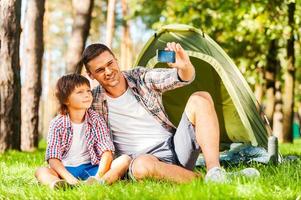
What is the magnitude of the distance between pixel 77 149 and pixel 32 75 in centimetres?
516

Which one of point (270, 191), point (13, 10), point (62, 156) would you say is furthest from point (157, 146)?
point (13, 10)

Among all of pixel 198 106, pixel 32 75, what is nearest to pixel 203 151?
pixel 198 106

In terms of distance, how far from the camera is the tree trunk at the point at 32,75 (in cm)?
902

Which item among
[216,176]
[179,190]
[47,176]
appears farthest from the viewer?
[47,176]

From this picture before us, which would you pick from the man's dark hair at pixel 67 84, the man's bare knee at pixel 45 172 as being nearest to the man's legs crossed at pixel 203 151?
the man's bare knee at pixel 45 172

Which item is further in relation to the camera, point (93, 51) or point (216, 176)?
point (93, 51)

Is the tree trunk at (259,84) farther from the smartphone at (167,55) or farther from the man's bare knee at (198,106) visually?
the smartphone at (167,55)

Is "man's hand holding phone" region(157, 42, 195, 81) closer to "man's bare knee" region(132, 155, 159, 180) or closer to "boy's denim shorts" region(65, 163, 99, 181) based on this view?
"man's bare knee" region(132, 155, 159, 180)

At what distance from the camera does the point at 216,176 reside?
151 inches

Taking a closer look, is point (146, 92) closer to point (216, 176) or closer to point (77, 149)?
point (77, 149)

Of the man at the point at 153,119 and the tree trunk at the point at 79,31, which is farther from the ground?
the tree trunk at the point at 79,31

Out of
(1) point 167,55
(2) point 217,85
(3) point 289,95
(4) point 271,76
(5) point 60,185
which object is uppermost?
(1) point 167,55

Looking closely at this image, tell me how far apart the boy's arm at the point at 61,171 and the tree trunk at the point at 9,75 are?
3.41 m

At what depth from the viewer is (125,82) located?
14.9 feet
